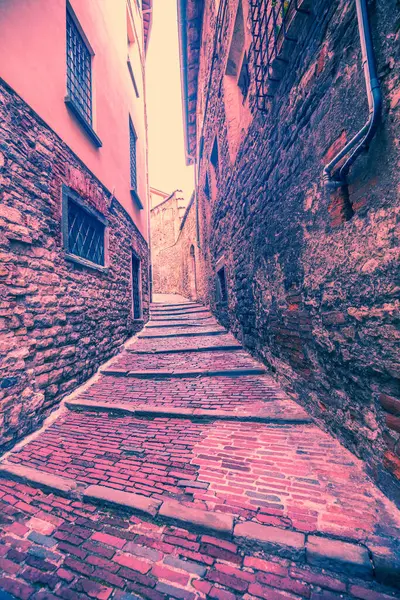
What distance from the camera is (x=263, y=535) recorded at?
156 cm

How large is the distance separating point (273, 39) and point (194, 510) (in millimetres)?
4545

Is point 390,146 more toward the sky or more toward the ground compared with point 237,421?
more toward the sky

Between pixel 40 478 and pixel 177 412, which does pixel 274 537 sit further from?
pixel 40 478

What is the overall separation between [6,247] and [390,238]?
327cm

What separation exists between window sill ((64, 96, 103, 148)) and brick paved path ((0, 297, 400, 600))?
13.9 ft

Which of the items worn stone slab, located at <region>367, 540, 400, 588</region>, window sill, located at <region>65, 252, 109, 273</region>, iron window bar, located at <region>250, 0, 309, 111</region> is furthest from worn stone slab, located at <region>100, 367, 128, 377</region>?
iron window bar, located at <region>250, 0, 309, 111</region>

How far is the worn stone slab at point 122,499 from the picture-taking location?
1832mm

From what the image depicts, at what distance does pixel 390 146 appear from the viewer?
59.5 inches

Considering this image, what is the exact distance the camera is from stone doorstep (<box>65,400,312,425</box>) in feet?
8.82

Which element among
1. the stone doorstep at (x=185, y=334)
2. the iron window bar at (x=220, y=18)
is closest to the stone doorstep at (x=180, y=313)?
the stone doorstep at (x=185, y=334)

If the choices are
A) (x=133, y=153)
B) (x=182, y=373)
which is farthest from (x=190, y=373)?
(x=133, y=153)

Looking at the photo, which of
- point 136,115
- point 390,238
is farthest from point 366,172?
point 136,115

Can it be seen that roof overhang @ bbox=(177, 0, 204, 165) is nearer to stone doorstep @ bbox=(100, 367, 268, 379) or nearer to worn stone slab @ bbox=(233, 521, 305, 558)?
stone doorstep @ bbox=(100, 367, 268, 379)

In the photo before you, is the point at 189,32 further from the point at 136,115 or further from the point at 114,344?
the point at 114,344
